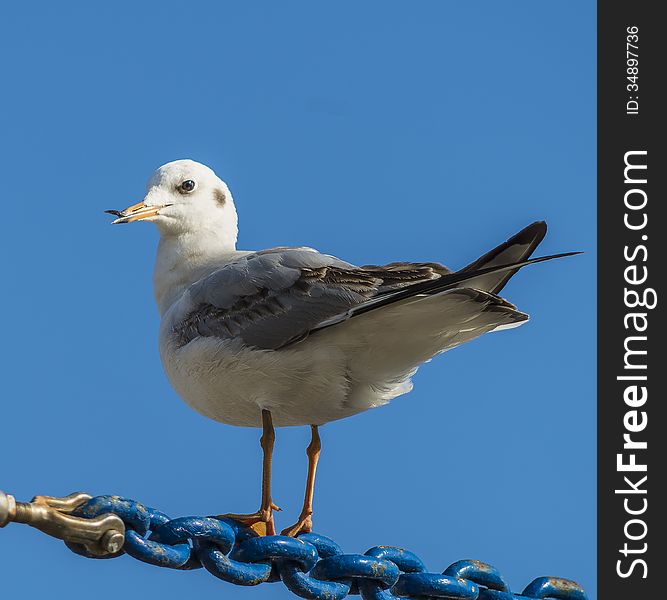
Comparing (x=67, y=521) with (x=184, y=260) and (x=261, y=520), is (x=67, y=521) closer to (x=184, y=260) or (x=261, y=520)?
(x=261, y=520)

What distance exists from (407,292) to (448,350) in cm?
79

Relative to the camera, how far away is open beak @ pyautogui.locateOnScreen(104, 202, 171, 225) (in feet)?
27.8

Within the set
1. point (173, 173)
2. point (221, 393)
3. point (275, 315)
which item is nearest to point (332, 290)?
point (275, 315)

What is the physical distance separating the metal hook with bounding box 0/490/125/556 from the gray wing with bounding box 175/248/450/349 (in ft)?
8.11

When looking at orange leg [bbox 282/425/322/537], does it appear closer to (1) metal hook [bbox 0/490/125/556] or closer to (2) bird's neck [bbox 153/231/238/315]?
(2) bird's neck [bbox 153/231/238/315]

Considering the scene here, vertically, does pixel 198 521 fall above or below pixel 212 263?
below

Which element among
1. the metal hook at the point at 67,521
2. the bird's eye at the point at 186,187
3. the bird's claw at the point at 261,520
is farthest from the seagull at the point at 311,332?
the metal hook at the point at 67,521

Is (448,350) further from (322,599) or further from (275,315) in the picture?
(322,599)

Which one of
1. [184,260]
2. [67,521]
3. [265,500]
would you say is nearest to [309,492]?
[265,500]

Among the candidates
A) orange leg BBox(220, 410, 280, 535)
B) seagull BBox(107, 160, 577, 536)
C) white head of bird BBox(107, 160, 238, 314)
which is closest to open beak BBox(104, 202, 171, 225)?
white head of bird BBox(107, 160, 238, 314)

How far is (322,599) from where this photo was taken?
203 inches

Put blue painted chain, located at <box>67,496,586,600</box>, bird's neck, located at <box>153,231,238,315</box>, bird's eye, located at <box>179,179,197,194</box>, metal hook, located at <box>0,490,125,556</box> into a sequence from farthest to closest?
bird's eye, located at <box>179,179,197,194</box> < bird's neck, located at <box>153,231,238,315</box> < blue painted chain, located at <box>67,496,586,600</box> < metal hook, located at <box>0,490,125,556</box>

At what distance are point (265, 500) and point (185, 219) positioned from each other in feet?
7.95

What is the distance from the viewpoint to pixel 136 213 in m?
8.62
